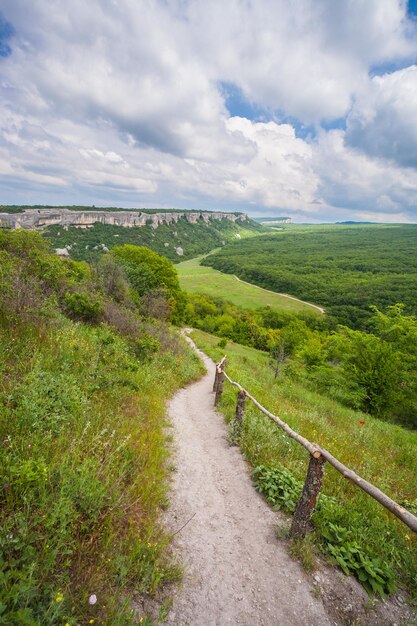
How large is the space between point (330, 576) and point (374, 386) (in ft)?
60.3

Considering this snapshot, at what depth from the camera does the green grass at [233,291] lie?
3425 inches

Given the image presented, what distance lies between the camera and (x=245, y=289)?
103m

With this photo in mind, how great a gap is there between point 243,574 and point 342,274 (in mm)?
126205

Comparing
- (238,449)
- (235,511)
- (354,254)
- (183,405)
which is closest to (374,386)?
(183,405)

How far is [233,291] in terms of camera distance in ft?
322

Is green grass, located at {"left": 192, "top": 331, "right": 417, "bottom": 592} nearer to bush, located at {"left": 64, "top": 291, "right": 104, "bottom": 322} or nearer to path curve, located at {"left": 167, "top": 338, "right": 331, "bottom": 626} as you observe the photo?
path curve, located at {"left": 167, "top": 338, "right": 331, "bottom": 626}

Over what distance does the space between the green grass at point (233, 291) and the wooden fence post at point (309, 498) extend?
7892cm

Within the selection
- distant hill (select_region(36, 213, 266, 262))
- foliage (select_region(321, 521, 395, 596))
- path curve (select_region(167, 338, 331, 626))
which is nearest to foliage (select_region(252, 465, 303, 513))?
path curve (select_region(167, 338, 331, 626))

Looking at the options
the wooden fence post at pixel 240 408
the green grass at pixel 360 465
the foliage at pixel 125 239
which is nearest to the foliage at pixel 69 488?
the wooden fence post at pixel 240 408

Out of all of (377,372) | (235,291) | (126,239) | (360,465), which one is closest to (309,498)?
(360,465)

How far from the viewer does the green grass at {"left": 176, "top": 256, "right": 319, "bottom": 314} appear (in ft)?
285

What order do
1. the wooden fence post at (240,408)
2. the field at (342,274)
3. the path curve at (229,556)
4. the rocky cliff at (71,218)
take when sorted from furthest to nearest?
the rocky cliff at (71,218) → the field at (342,274) → the wooden fence post at (240,408) → the path curve at (229,556)

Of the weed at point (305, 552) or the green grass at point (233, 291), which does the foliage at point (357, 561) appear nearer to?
the weed at point (305, 552)

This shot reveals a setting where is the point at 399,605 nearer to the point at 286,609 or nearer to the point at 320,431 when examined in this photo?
the point at 286,609
